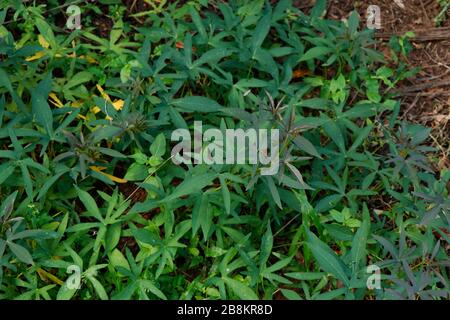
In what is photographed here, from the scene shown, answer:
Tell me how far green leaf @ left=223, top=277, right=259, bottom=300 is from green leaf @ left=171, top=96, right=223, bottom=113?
85 cm

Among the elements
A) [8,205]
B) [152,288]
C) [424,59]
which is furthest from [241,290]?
[424,59]

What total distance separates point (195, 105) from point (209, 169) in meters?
0.41

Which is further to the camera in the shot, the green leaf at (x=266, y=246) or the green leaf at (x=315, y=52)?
the green leaf at (x=315, y=52)

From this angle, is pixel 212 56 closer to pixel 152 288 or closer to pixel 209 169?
pixel 209 169

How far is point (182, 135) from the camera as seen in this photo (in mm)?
3283

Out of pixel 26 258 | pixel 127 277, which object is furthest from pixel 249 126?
pixel 26 258

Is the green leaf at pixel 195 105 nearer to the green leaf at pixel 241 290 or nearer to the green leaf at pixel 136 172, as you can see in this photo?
the green leaf at pixel 136 172

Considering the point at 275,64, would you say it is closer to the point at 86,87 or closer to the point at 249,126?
the point at 249,126

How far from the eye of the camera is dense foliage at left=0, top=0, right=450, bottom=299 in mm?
2953

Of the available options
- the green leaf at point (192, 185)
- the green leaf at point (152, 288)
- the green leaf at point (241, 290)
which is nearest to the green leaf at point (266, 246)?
the green leaf at point (241, 290)

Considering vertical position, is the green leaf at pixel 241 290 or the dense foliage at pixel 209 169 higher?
the dense foliage at pixel 209 169

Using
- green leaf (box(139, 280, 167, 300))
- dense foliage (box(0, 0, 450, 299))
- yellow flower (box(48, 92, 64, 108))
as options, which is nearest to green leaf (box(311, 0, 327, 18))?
dense foliage (box(0, 0, 450, 299))

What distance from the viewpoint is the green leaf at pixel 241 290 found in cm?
293

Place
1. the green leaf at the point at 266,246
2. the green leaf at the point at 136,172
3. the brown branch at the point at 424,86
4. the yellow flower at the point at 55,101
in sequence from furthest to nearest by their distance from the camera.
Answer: the brown branch at the point at 424,86 → the yellow flower at the point at 55,101 → the green leaf at the point at 136,172 → the green leaf at the point at 266,246
